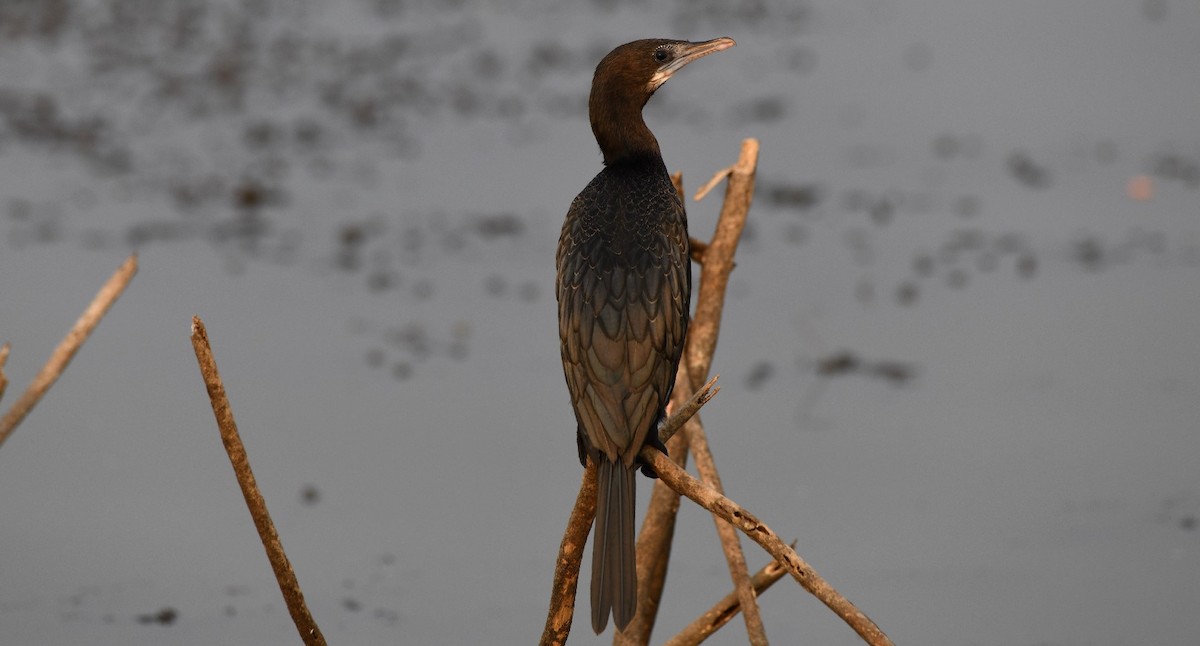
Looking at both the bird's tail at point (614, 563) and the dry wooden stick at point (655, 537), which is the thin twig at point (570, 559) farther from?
the dry wooden stick at point (655, 537)

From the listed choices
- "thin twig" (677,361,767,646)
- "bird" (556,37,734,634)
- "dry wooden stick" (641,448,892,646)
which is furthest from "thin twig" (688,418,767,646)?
"dry wooden stick" (641,448,892,646)

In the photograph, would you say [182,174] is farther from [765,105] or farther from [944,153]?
[944,153]

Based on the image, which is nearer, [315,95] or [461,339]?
[461,339]

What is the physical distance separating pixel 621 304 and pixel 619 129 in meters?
0.54

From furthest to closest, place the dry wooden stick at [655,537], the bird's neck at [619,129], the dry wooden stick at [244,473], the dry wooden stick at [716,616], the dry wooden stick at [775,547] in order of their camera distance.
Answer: the dry wooden stick at [655,537] → the dry wooden stick at [716,616] → the bird's neck at [619,129] → the dry wooden stick at [244,473] → the dry wooden stick at [775,547]

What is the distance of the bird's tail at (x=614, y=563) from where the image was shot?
3.54 meters

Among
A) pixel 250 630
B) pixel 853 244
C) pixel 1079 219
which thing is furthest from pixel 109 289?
pixel 1079 219

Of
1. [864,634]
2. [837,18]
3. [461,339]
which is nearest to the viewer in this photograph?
[864,634]

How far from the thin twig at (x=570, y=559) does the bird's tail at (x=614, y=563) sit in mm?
73

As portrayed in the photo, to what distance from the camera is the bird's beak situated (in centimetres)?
430

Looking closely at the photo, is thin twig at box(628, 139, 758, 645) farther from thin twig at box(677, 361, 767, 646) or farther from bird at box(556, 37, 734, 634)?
bird at box(556, 37, 734, 634)

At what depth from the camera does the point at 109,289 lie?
14.4ft

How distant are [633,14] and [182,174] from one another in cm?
360

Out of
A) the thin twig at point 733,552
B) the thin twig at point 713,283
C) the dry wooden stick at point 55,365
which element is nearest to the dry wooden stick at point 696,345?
the thin twig at point 713,283
